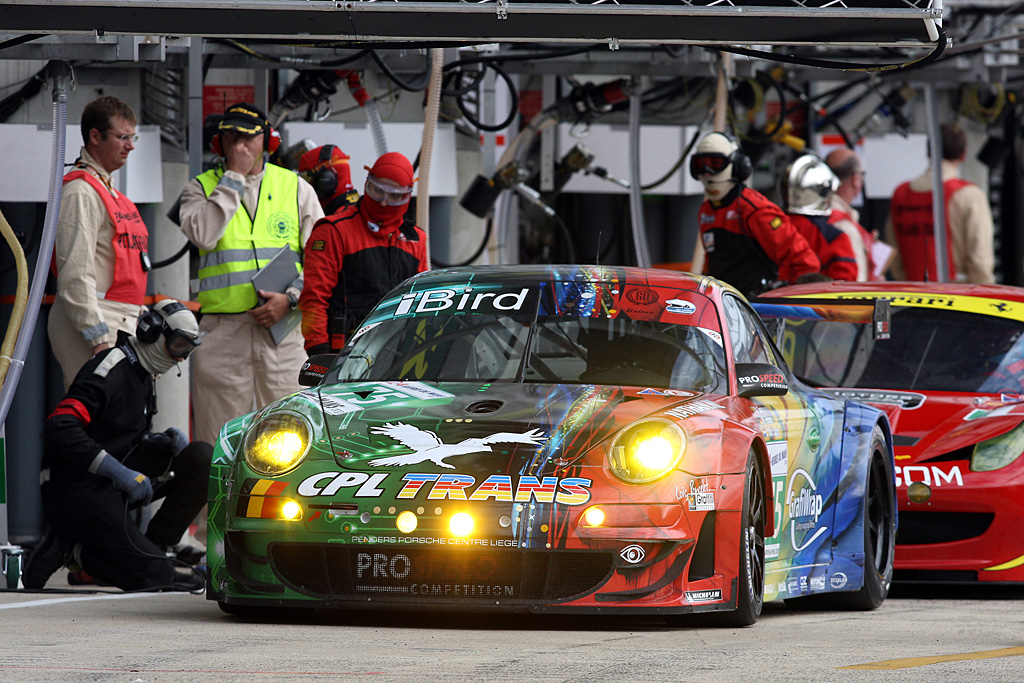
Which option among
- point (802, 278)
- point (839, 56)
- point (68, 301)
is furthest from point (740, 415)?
point (839, 56)

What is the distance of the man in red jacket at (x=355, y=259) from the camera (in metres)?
9.03

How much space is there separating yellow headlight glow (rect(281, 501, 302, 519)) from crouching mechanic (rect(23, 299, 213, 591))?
6.60 feet

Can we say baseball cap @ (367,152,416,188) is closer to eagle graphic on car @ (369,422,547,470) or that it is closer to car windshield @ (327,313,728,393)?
car windshield @ (327,313,728,393)

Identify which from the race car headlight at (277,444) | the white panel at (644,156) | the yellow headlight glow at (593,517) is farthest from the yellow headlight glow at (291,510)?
the white panel at (644,156)

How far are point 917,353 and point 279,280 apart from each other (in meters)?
3.10

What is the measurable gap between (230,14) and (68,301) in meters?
1.76

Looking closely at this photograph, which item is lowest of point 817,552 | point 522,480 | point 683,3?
point 817,552

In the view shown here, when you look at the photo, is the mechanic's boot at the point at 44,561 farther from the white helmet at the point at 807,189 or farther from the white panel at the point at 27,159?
the white helmet at the point at 807,189

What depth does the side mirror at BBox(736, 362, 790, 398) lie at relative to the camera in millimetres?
6707

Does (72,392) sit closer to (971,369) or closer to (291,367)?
(291,367)

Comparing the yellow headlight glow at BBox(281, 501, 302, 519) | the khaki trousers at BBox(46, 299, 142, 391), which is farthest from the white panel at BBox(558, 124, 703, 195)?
the yellow headlight glow at BBox(281, 501, 302, 519)

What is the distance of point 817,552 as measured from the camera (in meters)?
7.32

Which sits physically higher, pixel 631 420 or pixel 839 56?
pixel 839 56

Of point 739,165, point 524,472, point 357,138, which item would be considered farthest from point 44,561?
point 357,138
